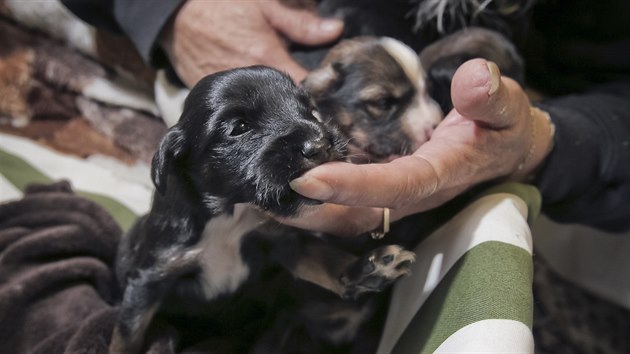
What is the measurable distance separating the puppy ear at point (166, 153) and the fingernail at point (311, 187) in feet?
0.73

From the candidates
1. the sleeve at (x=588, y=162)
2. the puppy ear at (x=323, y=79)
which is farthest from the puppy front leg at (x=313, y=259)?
the sleeve at (x=588, y=162)

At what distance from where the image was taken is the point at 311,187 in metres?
0.84

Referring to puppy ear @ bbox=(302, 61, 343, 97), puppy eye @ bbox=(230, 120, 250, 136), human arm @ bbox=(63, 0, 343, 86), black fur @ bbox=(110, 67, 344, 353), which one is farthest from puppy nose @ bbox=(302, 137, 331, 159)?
human arm @ bbox=(63, 0, 343, 86)

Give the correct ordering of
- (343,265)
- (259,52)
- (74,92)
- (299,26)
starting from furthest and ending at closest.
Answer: (74,92) < (299,26) < (259,52) < (343,265)

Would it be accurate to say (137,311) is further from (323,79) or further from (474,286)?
(323,79)

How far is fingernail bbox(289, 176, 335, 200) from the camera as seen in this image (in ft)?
2.76

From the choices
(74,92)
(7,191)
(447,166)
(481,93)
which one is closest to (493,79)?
(481,93)

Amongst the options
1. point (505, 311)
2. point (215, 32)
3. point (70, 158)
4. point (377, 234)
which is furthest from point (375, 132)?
point (70, 158)

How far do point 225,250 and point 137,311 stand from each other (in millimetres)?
204

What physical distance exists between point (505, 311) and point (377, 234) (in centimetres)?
32

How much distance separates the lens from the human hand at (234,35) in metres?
1.67

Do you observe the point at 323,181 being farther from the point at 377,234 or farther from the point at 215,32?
the point at 215,32

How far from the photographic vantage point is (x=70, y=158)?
1975mm

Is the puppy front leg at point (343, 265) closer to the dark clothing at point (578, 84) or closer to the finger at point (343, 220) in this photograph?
the finger at point (343, 220)
